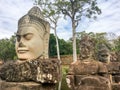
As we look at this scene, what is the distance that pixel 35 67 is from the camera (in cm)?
240

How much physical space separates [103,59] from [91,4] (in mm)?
14688

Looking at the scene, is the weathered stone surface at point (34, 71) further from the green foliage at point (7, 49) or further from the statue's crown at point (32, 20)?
the green foliage at point (7, 49)

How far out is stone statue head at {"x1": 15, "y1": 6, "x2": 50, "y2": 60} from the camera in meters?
2.70

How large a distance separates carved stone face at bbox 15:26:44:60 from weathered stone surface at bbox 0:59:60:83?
9.2 inches

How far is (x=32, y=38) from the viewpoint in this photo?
2717 millimetres

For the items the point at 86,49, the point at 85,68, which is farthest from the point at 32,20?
the point at 86,49

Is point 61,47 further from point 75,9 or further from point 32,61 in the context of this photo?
point 32,61

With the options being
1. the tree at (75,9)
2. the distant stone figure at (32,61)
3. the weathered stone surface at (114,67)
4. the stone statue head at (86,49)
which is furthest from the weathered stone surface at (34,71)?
the tree at (75,9)

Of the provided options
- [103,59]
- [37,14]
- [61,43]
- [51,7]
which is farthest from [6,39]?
[37,14]

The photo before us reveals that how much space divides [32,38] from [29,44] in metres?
0.08

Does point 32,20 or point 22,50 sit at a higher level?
point 32,20

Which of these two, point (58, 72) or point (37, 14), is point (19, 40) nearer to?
point (37, 14)

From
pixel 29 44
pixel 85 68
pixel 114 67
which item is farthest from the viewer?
pixel 114 67

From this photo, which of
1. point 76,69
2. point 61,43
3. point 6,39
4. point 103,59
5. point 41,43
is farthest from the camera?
point 6,39
